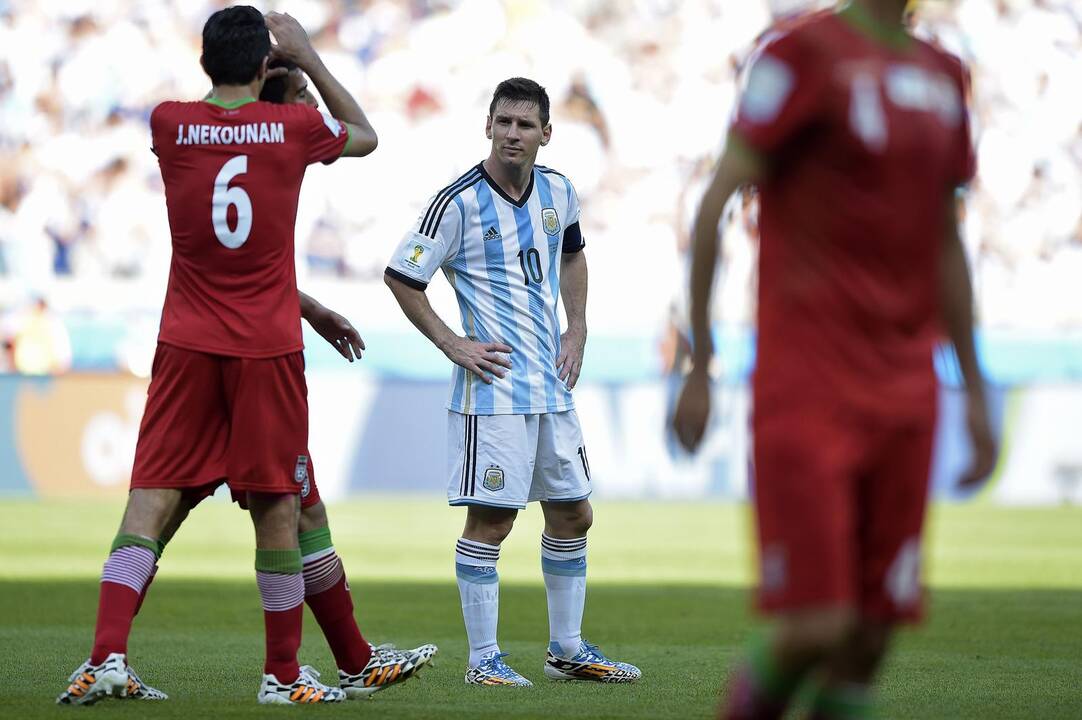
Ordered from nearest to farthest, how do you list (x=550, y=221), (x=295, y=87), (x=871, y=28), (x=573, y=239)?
(x=871, y=28), (x=295, y=87), (x=550, y=221), (x=573, y=239)

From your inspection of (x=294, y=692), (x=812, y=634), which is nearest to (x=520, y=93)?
(x=294, y=692)

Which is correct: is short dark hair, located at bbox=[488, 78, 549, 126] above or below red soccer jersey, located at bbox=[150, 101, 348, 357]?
above

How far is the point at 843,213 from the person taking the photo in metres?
3.25

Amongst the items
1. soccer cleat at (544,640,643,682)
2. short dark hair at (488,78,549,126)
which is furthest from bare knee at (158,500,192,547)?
short dark hair at (488,78,549,126)

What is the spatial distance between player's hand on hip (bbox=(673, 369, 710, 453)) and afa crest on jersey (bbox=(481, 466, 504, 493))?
269 cm

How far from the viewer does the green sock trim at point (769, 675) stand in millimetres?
3131

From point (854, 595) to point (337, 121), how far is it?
2.68m

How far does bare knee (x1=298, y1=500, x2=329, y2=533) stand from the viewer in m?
5.44

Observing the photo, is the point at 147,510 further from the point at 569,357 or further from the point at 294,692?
the point at 569,357

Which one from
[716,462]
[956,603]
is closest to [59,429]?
[716,462]

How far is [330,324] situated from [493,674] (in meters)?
1.44

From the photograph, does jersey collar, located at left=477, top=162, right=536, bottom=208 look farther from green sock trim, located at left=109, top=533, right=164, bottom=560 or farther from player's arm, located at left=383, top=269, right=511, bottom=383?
green sock trim, located at left=109, top=533, right=164, bottom=560

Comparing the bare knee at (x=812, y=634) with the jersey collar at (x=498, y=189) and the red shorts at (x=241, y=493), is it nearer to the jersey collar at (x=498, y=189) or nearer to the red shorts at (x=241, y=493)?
the red shorts at (x=241, y=493)

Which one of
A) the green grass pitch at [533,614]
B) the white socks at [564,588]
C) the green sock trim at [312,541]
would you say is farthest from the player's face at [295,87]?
the green grass pitch at [533,614]
